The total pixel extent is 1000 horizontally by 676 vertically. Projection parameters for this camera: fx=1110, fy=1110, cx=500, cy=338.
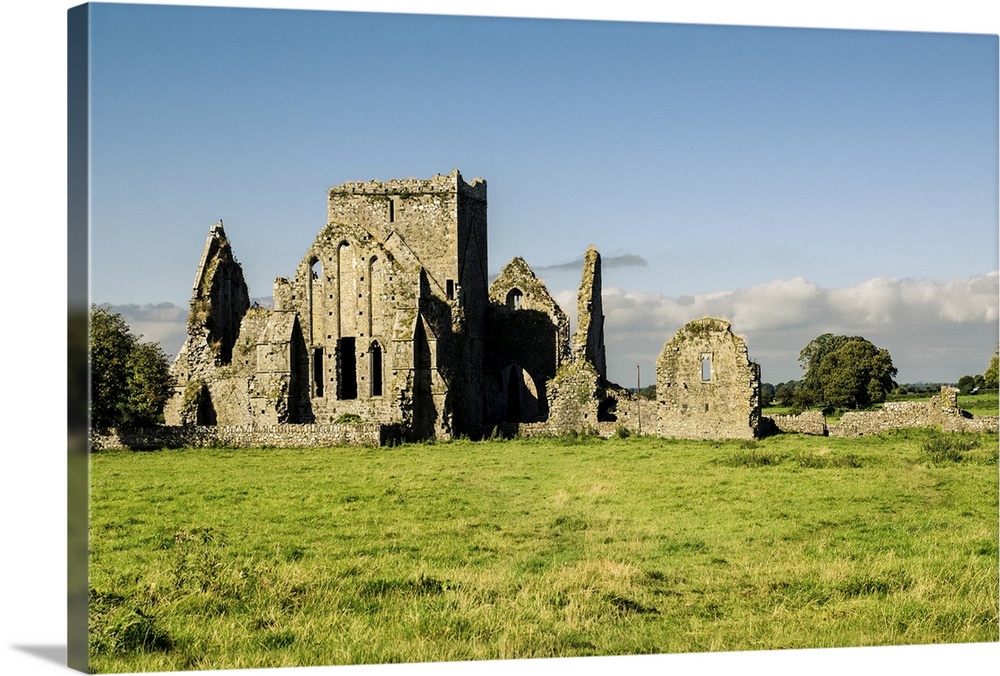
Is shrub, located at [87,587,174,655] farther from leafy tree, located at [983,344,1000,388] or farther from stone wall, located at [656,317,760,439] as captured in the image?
stone wall, located at [656,317,760,439]

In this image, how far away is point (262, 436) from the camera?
29141 millimetres

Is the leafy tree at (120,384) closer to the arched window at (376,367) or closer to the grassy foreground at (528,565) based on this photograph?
the arched window at (376,367)

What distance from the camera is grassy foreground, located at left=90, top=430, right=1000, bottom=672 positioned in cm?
1080

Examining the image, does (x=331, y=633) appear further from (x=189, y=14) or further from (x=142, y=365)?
(x=142, y=365)

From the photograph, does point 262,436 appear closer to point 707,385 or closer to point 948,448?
point 707,385

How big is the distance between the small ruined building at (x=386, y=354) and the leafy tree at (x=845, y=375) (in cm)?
260

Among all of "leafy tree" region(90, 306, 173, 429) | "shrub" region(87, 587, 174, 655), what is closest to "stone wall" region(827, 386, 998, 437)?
"leafy tree" region(90, 306, 173, 429)

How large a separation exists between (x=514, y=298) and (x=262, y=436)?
15072mm

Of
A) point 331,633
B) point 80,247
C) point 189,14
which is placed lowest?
point 331,633

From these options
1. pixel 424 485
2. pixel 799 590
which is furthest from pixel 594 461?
pixel 799 590

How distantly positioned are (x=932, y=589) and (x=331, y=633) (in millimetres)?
6515

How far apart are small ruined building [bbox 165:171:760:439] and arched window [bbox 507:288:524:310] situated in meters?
2.59

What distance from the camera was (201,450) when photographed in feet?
90.6

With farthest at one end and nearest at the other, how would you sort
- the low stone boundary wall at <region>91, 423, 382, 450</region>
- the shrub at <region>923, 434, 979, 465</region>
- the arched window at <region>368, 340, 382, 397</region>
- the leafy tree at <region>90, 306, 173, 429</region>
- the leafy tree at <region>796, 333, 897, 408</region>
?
the arched window at <region>368, 340, 382, 397</region>
the leafy tree at <region>90, 306, 173, 429</region>
the low stone boundary wall at <region>91, 423, 382, 450</region>
the leafy tree at <region>796, 333, 897, 408</region>
the shrub at <region>923, 434, 979, 465</region>
